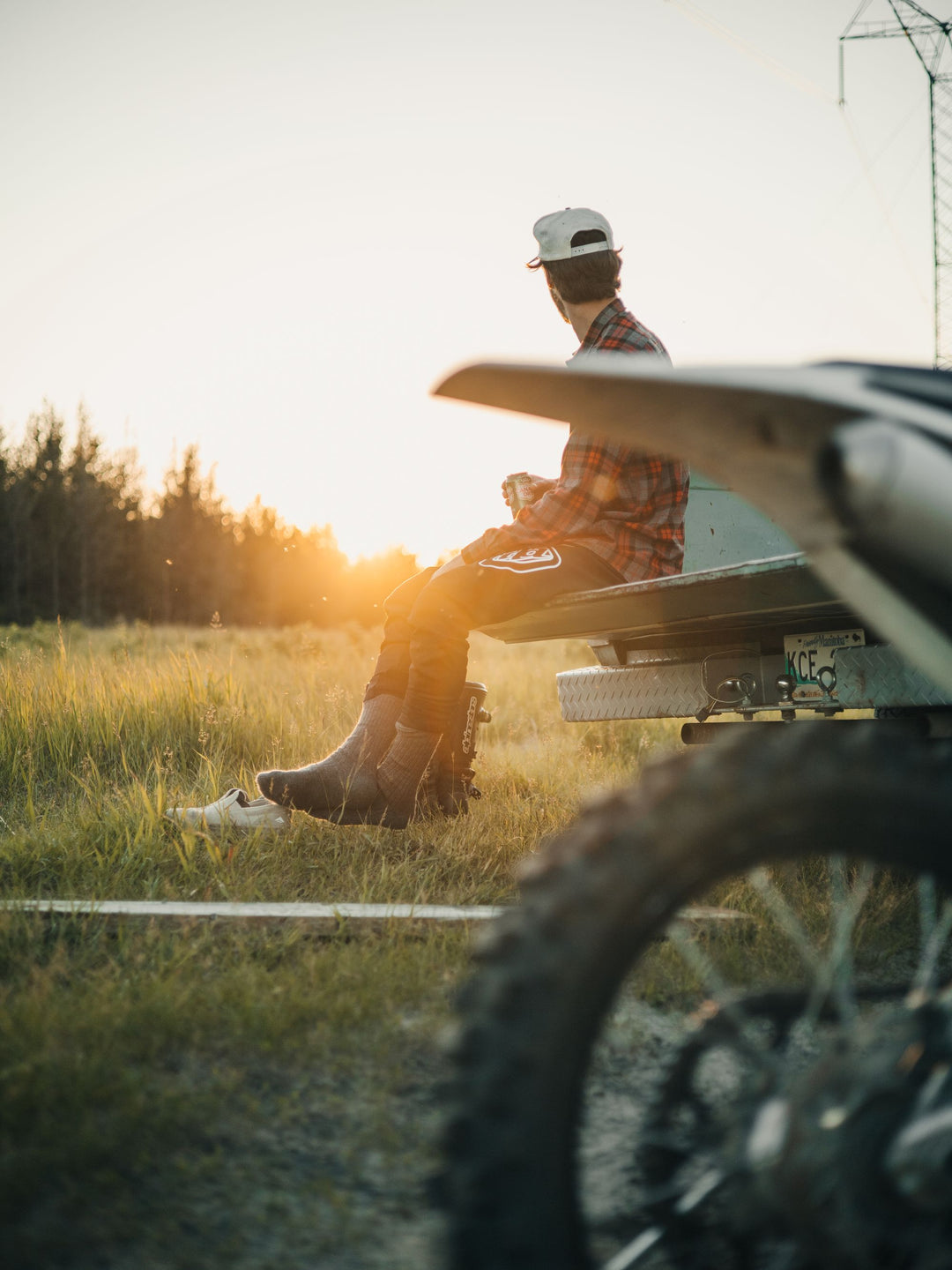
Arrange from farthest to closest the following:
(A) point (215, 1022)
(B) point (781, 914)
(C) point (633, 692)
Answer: (C) point (633, 692) < (A) point (215, 1022) < (B) point (781, 914)

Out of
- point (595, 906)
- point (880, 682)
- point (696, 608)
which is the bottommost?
point (595, 906)

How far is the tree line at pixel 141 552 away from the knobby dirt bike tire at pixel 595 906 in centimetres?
3146

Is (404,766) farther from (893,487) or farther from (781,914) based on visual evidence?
(893,487)

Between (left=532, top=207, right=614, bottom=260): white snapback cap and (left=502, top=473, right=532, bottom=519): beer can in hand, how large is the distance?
2.64 feet

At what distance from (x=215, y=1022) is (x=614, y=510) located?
198 cm

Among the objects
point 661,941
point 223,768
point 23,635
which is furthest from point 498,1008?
point 23,635

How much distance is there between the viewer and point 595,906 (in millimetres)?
905

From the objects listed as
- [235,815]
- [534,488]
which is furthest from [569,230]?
[235,815]

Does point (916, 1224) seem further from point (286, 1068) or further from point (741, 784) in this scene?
point (286, 1068)

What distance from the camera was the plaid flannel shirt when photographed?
291 cm

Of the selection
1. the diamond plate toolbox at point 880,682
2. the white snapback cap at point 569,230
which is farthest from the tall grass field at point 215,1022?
the white snapback cap at point 569,230

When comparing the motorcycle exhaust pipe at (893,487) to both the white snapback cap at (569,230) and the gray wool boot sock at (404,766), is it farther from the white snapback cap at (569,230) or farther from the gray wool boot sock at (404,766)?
the white snapback cap at (569,230)

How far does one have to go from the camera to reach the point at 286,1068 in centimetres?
178

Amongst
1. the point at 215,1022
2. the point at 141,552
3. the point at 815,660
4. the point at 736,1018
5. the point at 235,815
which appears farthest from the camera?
the point at 141,552
